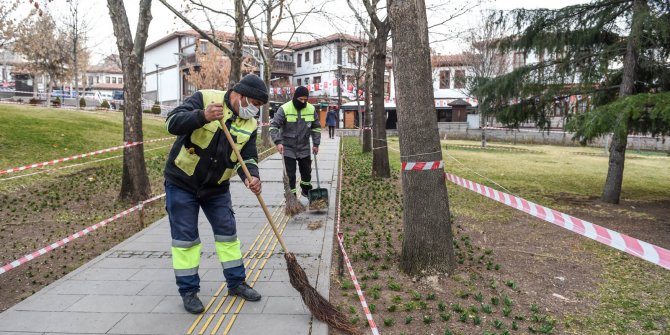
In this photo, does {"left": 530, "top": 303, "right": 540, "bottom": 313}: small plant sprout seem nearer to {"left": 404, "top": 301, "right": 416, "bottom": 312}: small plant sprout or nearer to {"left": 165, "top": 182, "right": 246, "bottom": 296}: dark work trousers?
{"left": 404, "top": 301, "right": 416, "bottom": 312}: small plant sprout

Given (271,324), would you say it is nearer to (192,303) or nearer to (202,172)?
(192,303)

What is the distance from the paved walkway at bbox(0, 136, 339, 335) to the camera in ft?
11.4

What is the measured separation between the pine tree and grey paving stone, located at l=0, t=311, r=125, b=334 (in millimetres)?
7504

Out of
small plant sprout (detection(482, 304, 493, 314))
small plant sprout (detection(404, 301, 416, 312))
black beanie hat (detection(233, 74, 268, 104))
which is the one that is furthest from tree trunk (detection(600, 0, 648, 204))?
black beanie hat (detection(233, 74, 268, 104))

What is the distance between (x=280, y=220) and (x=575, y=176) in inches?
422

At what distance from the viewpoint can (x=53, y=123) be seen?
51.8ft

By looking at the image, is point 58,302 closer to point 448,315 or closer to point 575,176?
point 448,315

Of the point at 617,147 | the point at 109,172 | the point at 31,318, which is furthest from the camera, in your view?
the point at 109,172

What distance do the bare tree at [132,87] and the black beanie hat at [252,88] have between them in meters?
5.44

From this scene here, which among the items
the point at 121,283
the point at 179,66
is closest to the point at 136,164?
the point at 121,283

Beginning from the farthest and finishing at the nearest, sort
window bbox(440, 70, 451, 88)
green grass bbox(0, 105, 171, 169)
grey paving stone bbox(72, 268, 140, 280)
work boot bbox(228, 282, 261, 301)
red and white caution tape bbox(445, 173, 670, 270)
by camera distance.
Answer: window bbox(440, 70, 451, 88)
green grass bbox(0, 105, 171, 169)
grey paving stone bbox(72, 268, 140, 280)
work boot bbox(228, 282, 261, 301)
red and white caution tape bbox(445, 173, 670, 270)

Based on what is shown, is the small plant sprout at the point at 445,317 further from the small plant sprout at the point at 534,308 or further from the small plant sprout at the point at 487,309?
the small plant sprout at the point at 534,308

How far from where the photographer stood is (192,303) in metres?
3.71

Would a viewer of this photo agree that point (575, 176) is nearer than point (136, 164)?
No
